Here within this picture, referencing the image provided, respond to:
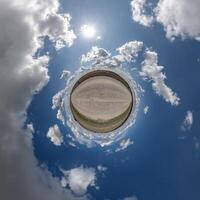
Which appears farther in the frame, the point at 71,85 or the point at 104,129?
the point at 104,129

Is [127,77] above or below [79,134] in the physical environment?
above

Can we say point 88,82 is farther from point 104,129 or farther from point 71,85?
point 104,129

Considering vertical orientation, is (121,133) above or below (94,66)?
below

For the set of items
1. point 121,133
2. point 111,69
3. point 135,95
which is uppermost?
point 111,69

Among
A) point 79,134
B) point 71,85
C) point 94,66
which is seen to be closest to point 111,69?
point 94,66

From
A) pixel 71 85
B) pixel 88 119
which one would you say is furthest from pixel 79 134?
pixel 71 85

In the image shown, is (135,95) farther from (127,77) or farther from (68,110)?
(68,110)
